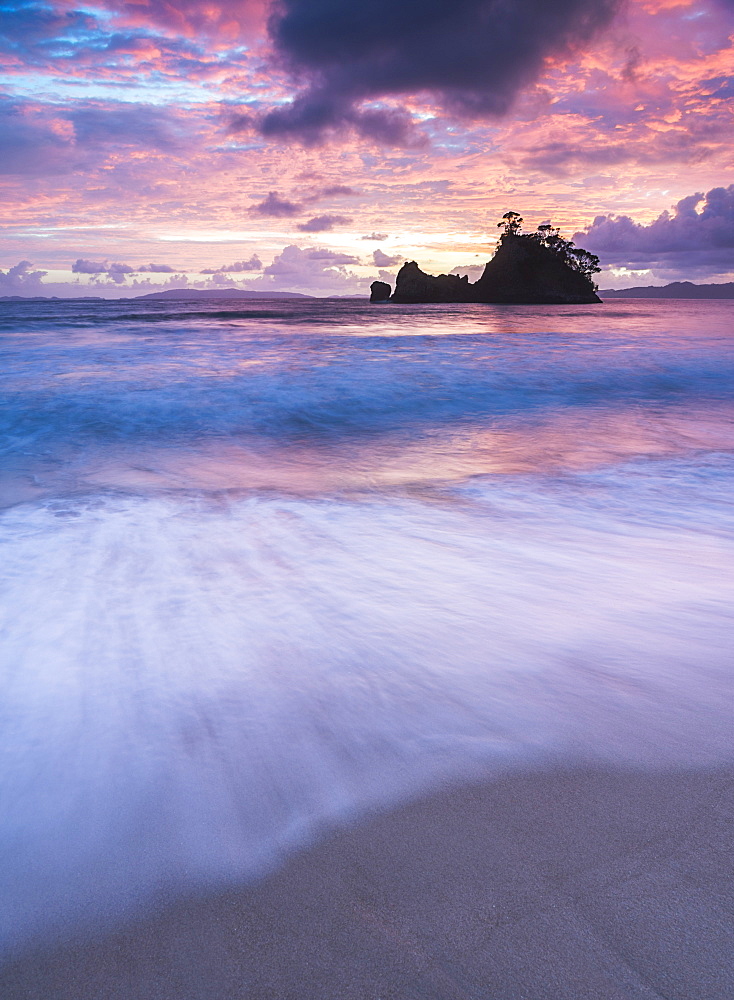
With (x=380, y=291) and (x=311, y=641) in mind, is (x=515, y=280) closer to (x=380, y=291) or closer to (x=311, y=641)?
(x=380, y=291)

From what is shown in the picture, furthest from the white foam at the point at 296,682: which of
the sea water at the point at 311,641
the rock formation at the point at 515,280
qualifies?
the rock formation at the point at 515,280

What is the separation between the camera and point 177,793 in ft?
4.96

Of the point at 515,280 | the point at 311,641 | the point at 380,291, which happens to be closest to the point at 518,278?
the point at 515,280

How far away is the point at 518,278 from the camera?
9488cm

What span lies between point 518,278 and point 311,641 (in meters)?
102

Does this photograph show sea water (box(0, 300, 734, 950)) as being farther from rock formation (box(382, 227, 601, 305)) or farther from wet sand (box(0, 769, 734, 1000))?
rock formation (box(382, 227, 601, 305))

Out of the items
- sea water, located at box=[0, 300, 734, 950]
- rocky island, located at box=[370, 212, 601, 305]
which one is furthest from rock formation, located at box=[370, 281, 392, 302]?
sea water, located at box=[0, 300, 734, 950]

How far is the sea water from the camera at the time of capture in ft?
4.74

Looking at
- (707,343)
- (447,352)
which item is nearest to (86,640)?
(447,352)

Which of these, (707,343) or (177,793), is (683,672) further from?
(707,343)

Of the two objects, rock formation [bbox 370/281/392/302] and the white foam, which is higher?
rock formation [bbox 370/281/392/302]

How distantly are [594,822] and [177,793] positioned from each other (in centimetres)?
99

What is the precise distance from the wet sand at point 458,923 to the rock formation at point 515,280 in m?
98.7

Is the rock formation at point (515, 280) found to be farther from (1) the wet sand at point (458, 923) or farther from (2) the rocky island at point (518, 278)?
(1) the wet sand at point (458, 923)
